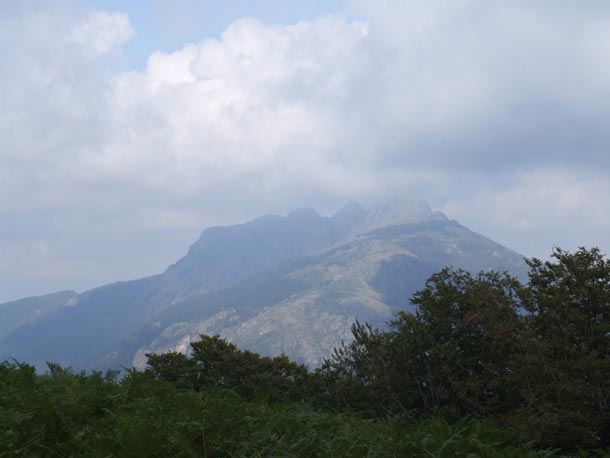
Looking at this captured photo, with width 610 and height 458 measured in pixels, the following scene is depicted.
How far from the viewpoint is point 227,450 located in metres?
6.16

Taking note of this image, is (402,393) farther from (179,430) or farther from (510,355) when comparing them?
(179,430)

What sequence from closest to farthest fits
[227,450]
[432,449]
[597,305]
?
[227,450] → [432,449] → [597,305]

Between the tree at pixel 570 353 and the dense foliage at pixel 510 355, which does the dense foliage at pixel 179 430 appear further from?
the tree at pixel 570 353

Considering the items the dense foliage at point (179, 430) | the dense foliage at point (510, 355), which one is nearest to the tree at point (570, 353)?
the dense foliage at point (510, 355)

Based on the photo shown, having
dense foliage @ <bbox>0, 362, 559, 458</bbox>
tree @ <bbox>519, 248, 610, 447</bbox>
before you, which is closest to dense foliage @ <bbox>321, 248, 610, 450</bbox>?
tree @ <bbox>519, 248, 610, 447</bbox>

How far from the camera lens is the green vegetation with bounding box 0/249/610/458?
6.34 meters

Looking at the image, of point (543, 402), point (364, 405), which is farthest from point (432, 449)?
point (364, 405)

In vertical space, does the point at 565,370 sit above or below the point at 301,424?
below

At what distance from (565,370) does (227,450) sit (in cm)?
1832

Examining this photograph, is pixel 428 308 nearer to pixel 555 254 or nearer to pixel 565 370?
pixel 555 254

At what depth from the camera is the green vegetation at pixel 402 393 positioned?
250 inches

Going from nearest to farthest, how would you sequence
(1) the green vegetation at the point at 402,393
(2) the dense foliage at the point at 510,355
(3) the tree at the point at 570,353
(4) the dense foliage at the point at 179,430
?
(4) the dense foliage at the point at 179,430
(1) the green vegetation at the point at 402,393
(3) the tree at the point at 570,353
(2) the dense foliage at the point at 510,355

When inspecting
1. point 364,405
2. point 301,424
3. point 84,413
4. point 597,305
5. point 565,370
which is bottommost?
point 364,405

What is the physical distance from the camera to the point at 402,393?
29.3 meters
